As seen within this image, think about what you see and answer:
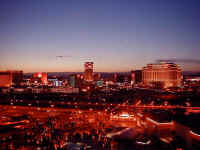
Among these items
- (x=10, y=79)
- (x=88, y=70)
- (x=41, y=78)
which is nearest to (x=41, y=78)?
(x=41, y=78)

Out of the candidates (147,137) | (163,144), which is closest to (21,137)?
(147,137)

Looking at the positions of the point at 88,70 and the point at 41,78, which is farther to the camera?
the point at 88,70

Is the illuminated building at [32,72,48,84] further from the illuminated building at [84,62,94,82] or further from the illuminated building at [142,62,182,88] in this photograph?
the illuminated building at [142,62,182,88]

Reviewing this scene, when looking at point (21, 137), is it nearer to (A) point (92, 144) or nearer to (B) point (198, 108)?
(A) point (92, 144)

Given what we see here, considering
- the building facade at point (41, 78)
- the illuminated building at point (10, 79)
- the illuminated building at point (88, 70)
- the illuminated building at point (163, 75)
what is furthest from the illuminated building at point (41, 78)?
the illuminated building at point (163, 75)

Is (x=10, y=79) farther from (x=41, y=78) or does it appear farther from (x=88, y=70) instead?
(x=88, y=70)

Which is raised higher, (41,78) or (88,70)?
(88,70)

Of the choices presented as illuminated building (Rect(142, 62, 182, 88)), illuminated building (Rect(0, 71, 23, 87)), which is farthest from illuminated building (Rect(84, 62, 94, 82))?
illuminated building (Rect(142, 62, 182, 88))

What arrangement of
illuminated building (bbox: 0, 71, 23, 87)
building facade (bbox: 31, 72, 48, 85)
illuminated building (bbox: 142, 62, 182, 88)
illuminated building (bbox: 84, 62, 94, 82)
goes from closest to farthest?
illuminated building (bbox: 142, 62, 182, 88)
illuminated building (bbox: 0, 71, 23, 87)
building facade (bbox: 31, 72, 48, 85)
illuminated building (bbox: 84, 62, 94, 82)
